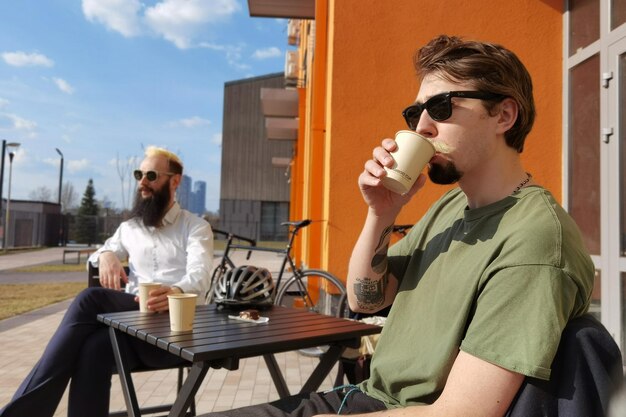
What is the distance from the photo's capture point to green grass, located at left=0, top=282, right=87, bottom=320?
7.99 meters

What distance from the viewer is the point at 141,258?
3129 millimetres

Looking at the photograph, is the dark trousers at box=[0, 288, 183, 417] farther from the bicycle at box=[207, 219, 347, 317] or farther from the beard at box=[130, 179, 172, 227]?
the bicycle at box=[207, 219, 347, 317]

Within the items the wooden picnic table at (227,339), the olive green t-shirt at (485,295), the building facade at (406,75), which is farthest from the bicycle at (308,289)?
the olive green t-shirt at (485,295)

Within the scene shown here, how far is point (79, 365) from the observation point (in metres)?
2.28

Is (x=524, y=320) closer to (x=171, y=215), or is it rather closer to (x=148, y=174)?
(x=171, y=215)

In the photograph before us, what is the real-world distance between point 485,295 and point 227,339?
3.34 feet

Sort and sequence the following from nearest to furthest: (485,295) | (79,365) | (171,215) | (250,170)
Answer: (485,295), (79,365), (171,215), (250,170)

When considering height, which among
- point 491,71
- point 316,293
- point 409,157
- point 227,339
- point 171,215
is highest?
point 491,71

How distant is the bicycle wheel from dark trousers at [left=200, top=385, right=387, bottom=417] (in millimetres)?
3308

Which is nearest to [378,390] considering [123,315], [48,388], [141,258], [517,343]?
[517,343]

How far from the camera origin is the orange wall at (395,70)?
15.4 feet

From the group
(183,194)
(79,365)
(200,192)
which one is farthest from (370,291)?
(200,192)

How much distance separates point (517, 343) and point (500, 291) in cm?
11

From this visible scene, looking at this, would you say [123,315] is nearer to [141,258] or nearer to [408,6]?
[141,258]
